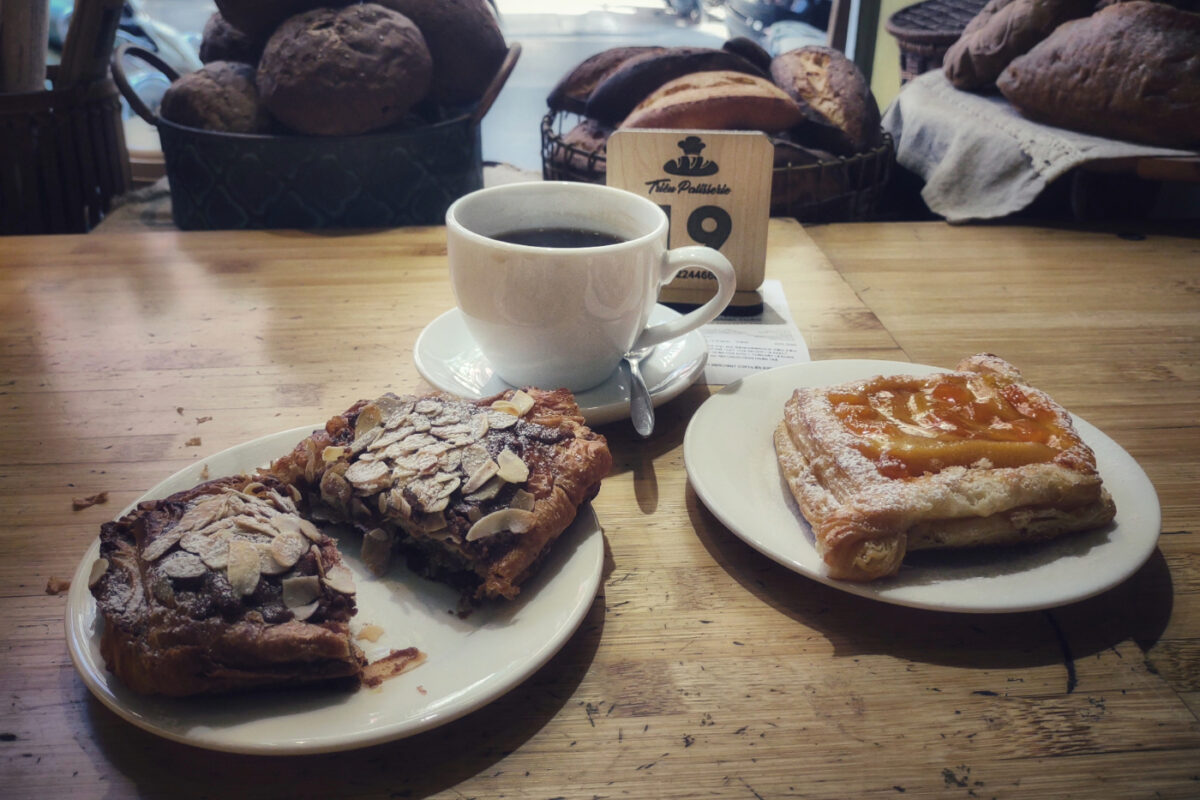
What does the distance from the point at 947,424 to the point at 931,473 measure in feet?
0.27

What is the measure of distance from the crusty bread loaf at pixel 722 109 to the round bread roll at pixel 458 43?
342 millimetres

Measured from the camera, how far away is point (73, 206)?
1977 mm

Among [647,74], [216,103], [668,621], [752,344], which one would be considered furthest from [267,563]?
[647,74]

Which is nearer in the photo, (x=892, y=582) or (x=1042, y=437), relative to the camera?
(x=892, y=582)

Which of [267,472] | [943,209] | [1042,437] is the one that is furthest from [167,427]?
[943,209]

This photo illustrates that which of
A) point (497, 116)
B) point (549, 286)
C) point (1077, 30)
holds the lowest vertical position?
point (497, 116)

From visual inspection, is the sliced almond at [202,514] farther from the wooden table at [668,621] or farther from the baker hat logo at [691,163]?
the baker hat logo at [691,163]

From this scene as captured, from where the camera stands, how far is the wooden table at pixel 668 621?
58 centimetres

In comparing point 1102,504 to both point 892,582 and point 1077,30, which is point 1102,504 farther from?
point 1077,30

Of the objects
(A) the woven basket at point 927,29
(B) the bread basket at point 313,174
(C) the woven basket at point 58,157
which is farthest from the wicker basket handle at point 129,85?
(A) the woven basket at point 927,29

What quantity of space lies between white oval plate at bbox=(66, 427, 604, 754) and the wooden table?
0.04 m

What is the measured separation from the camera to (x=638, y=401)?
3.12 ft

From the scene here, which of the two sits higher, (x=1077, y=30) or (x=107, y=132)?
(x=1077, y=30)

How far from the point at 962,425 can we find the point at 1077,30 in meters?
1.63
